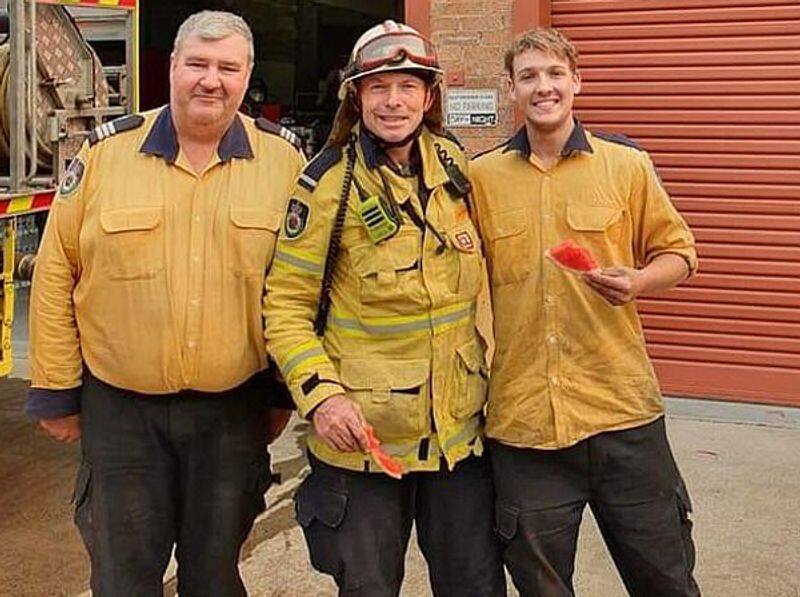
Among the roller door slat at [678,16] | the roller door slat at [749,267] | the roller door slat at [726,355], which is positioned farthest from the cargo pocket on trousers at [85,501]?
the roller door slat at [678,16]

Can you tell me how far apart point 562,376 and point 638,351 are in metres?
0.24

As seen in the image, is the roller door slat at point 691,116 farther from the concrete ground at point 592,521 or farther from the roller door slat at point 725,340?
the concrete ground at point 592,521

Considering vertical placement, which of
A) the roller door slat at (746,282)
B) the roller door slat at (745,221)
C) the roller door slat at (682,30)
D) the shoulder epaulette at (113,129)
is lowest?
the roller door slat at (746,282)

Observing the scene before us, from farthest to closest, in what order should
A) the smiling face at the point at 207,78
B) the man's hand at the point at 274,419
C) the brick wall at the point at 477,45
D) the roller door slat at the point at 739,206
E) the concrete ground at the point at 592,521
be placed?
the brick wall at the point at 477,45
the roller door slat at the point at 739,206
the concrete ground at the point at 592,521
the man's hand at the point at 274,419
the smiling face at the point at 207,78

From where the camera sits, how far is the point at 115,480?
9.50ft

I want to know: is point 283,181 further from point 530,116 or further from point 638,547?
point 638,547

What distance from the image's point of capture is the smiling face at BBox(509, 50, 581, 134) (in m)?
2.76

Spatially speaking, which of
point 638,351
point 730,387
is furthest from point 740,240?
point 638,351

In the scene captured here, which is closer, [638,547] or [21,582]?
[638,547]

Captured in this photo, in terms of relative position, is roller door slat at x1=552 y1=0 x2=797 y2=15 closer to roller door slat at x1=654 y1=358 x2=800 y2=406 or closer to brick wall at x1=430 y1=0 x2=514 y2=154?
brick wall at x1=430 y1=0 x2=514 y2=154

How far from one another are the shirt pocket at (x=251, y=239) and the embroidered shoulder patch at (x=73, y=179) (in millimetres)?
404

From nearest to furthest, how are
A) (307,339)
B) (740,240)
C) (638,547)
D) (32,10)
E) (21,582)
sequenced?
(307,339)
(638,547)
(21,582)
(32,10)
(740,240)

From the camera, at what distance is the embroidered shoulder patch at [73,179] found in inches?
111

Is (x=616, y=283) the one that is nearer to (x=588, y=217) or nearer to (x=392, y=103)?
(x=588, y=217)
